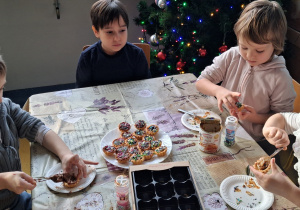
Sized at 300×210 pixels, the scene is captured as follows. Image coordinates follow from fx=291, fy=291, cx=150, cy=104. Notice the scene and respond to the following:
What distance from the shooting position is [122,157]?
3.76 feet

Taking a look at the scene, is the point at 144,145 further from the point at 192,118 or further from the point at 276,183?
the point at 276,183

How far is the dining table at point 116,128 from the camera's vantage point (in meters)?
1.01

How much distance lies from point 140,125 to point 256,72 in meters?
0.68

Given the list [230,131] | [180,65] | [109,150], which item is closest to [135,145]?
[109,150]

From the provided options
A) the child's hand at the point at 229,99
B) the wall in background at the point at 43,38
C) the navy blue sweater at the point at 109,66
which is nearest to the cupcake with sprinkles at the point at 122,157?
the child's hand at the point at 229,99

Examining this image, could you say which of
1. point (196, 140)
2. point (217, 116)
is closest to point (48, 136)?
point (196, 140)

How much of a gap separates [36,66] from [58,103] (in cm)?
178

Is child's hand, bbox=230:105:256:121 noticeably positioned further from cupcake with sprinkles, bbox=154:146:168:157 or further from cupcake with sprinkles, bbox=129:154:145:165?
cupcake with sprinkles, bbox=129:154:145:165

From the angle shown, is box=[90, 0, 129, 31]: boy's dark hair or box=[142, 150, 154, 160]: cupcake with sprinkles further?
box=[90, 0, 129, 31]: boy's dark hair

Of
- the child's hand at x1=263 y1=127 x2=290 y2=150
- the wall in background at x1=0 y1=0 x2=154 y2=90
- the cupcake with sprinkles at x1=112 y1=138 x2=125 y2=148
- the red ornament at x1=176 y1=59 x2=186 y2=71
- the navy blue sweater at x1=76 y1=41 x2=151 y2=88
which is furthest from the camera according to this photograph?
the wall in background at x1=0 y1=0 x2=154 y2=90

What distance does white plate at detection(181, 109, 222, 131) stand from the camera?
1.36m

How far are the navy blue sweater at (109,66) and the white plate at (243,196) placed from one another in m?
1.06

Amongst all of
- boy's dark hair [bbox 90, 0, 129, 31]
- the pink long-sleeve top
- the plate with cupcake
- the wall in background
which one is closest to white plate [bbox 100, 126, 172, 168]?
the plate with cupcake

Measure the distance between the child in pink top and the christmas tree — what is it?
920 millimetres
